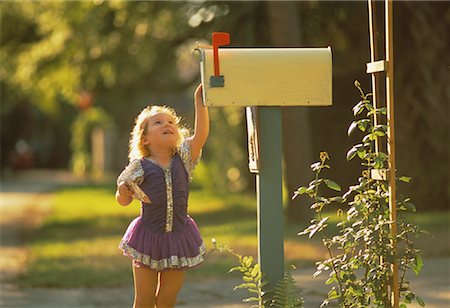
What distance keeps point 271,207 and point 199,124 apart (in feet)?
2.14

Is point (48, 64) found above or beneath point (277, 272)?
above

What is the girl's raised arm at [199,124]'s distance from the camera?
5793 mm

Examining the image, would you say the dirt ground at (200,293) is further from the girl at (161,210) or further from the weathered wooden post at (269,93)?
the weathered wooden post at (269,93)

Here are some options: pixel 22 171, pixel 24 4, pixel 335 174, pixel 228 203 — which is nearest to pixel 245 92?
pixel 335 174

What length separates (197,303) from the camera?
8109mm

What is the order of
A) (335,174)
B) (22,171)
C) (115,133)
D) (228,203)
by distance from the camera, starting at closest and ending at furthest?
1. (335,174)
2. (228,203)
3. (22,171)
4. (115,133)

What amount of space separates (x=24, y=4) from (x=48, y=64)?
135cm

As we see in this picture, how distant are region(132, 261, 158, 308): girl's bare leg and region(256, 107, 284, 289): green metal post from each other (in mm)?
633

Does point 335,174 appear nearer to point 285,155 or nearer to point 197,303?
point 285,155

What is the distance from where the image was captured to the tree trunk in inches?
563

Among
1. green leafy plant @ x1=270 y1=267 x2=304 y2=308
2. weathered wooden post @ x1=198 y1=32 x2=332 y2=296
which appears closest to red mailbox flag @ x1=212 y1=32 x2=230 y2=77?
weathered wooden post @ x1=198 y1=32 x2=332 y2=296

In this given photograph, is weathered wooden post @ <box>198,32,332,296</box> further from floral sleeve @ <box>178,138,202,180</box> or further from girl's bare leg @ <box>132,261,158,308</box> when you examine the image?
girl's bare leg @ <box>132,261,158,308</box>

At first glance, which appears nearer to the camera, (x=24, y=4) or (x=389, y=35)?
(x=389, y=35)

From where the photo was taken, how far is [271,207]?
5602 mm
